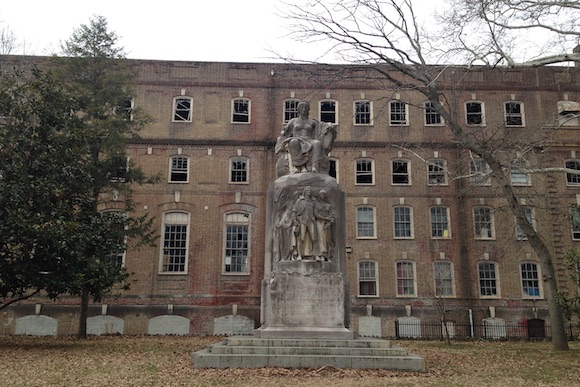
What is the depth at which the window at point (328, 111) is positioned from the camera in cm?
3291

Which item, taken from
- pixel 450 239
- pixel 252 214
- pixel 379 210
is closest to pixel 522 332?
pixel 450 239

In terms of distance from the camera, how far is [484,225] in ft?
101

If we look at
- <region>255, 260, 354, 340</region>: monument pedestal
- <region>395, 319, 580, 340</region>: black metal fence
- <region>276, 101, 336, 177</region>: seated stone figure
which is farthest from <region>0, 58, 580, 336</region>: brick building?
<region>255, 260, 354, 340</region>: monument pedestal

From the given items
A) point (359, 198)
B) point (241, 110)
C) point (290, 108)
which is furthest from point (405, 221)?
point (241, 110)

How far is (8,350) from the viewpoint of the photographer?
601 inches

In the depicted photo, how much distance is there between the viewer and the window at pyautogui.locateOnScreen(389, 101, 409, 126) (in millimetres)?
32688

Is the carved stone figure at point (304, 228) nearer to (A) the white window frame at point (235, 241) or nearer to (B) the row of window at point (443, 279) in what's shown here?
(A) the white window frame at point (235, 241)

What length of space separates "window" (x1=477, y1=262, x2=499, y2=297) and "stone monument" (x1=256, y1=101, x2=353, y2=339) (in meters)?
20.2

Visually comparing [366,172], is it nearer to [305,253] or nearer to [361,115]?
[361,115]

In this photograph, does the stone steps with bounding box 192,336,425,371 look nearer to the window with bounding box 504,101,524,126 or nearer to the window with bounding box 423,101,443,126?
the window with bounding box 423,101,443,126

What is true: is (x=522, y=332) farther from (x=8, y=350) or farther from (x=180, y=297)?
(x=8, y=350)

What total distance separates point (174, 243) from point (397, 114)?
50.7 ft

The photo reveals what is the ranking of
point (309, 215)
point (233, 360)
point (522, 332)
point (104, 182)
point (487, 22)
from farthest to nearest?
point (522, 332)
point (104, 182)
point (487, 22)
point (309, 215)
point (233, 360)

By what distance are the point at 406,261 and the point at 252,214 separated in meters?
9.10
